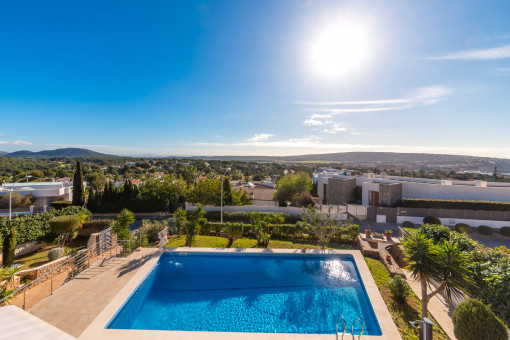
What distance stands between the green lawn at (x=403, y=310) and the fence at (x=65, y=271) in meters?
11.5

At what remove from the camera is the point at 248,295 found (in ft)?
31.1

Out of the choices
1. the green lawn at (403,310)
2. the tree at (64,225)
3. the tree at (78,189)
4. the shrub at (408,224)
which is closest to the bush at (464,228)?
the shrub at (408,224)

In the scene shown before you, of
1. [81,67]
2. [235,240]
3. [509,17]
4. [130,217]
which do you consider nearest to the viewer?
[509,17]

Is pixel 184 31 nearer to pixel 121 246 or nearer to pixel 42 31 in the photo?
pixel 42 31

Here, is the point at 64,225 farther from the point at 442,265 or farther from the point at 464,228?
the point at 464,228

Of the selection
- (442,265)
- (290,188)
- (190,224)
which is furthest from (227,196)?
(442,265)

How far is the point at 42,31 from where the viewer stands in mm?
17922

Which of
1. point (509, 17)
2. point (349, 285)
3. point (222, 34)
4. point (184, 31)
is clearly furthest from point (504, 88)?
point (184, 31)

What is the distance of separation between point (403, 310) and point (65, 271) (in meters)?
14.0

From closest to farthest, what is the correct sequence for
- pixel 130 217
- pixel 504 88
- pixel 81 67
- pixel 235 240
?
pixel 130 217 < pixel 235 240 < pixel 504 88 < pixel 81 67

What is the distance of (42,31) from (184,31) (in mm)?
11696

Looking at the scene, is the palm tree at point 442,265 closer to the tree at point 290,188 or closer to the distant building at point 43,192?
the tree at point 290,188

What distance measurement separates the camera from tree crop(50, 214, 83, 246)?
48.9 feet

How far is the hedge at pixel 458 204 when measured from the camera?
64.0 feet
